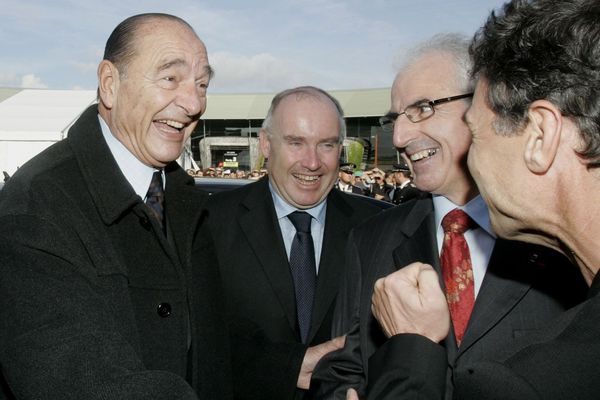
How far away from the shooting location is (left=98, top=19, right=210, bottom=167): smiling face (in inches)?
93.0

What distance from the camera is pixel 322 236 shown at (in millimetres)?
3791

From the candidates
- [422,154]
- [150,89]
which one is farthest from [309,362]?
[150,89]

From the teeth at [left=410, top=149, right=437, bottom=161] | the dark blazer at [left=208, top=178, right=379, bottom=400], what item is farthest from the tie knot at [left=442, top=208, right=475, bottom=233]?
the dark blazer at [left=208, top=178, right=379, bottom=400]

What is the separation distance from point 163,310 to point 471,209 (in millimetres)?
1427

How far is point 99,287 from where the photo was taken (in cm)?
186

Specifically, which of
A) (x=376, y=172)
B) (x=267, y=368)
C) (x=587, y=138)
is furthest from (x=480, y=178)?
(x=376, y=172)

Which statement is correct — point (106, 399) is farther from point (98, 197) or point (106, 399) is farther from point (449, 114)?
point (449, 114)

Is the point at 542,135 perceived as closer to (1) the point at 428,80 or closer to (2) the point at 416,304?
(2) the point at 416,304

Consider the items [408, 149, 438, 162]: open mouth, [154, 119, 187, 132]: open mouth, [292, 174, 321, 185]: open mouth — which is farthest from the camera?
[292, 174, 321, 185]: open mouth

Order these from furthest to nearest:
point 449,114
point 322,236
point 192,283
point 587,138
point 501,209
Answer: point 322,236, point 449,114, point 192,283, point 501,209, point 587,138

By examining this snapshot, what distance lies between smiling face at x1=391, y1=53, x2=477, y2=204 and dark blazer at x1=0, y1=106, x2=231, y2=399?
1085 millimetres

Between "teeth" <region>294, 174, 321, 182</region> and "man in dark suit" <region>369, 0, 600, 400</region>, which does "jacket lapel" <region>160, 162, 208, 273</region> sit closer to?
"man in dark suit" <region>369, 0, 600, 400</region>

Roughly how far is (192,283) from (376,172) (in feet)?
46.1

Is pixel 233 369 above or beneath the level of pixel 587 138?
beneath
